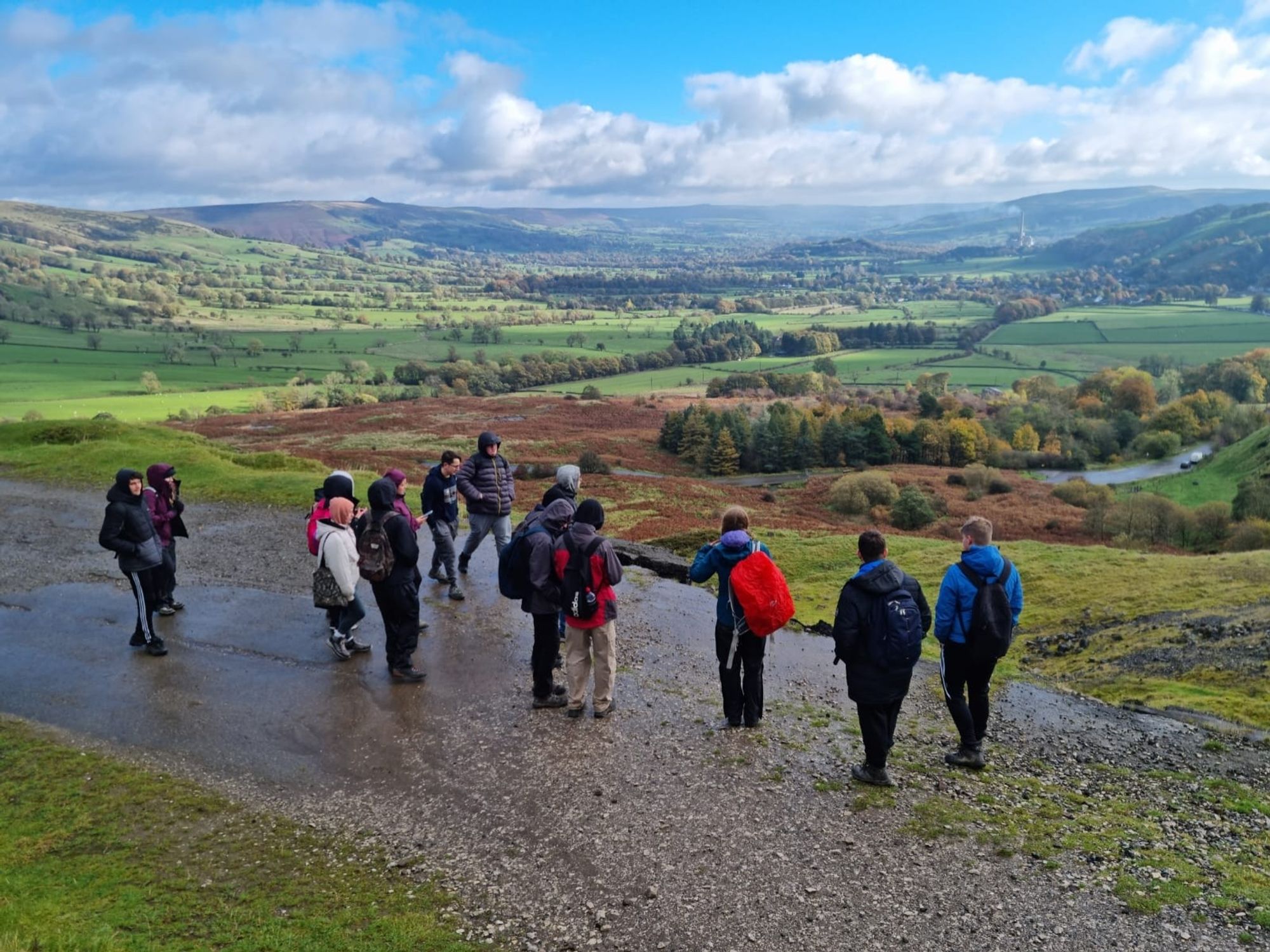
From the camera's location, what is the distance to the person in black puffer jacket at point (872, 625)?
342 inches

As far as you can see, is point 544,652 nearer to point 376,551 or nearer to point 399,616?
point 399,616

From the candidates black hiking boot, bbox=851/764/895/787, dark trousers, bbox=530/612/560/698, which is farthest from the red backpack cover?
dark trousers, bbox=530/612/560/698

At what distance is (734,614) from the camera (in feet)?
32.1

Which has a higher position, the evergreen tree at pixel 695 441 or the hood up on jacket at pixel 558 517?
the hood up on jacket at pixel 558 517

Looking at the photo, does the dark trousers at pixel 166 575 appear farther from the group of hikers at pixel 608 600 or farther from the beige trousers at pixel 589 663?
the beige trousers at pixel 589 663

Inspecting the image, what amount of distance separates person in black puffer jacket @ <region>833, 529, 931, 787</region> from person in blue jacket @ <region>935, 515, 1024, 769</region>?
60 centimetres

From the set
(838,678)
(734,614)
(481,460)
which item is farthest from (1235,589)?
(481,460)

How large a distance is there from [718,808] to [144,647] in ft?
32.4

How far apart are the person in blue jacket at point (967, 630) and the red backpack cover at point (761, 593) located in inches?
71.4

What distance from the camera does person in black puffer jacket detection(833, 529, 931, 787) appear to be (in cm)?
868

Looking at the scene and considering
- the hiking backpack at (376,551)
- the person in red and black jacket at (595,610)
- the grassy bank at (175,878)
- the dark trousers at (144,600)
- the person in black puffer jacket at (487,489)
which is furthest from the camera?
the person in black puffer jacket at (487,489)

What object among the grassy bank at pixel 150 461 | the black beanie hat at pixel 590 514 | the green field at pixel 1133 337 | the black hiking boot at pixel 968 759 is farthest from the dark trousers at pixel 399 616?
the green field at pixel 1133 337

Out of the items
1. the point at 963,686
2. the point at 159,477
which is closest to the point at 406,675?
the point at 159,477

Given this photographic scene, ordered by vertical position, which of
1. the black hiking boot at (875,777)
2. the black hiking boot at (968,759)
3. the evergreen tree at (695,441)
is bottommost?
the evergreen tree at (695,441)
